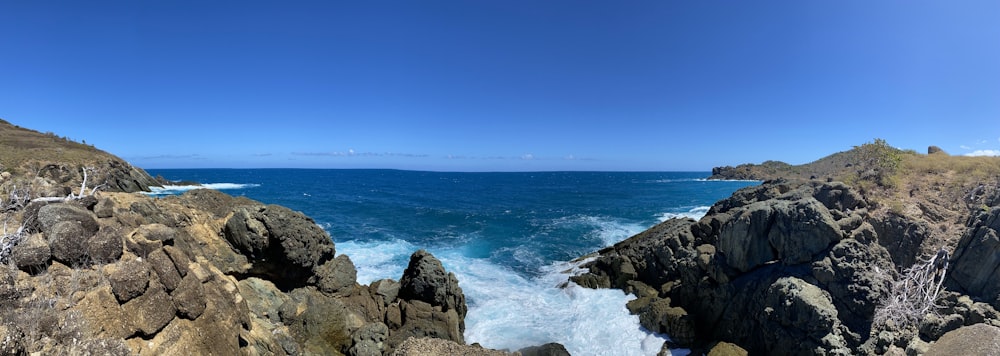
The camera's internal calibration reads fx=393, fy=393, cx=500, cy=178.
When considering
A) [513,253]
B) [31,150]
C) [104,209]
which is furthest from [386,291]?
[31,150]

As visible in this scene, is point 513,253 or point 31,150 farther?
point 31,150

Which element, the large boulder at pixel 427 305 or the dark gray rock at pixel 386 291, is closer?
the large boulder at pixel 427 305

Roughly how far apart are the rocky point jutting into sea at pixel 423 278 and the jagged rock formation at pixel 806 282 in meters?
0.06

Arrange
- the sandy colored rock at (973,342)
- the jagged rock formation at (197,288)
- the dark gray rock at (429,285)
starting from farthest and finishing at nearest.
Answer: the dark gray rock at (429,285) → the jagged rock formation at (197,288) → the sandy colored rock at (973,342)

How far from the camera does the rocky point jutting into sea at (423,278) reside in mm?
7516

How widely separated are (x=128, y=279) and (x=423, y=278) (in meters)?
10.2

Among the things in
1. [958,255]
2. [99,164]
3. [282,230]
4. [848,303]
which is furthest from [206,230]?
[99,164]

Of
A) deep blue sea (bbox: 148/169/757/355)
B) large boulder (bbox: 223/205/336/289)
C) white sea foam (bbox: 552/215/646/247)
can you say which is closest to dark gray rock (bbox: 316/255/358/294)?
large boulder (bbox: 223/205/336/289)

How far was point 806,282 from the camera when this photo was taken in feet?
47.0

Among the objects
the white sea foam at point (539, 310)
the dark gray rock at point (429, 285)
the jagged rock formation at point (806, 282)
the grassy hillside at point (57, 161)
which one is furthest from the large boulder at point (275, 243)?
the grassy hillside at point (57, 161)

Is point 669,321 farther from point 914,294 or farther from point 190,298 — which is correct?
point 190,298

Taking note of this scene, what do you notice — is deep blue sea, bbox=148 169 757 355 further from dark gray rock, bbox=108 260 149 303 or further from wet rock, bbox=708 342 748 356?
dark gray rock, bbox=108 260 149 303

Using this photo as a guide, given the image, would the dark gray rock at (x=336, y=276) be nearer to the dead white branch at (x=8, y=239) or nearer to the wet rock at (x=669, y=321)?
the dead white branch at (x=8, y=239)

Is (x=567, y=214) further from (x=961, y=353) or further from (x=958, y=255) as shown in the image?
(x=961, y=353)
